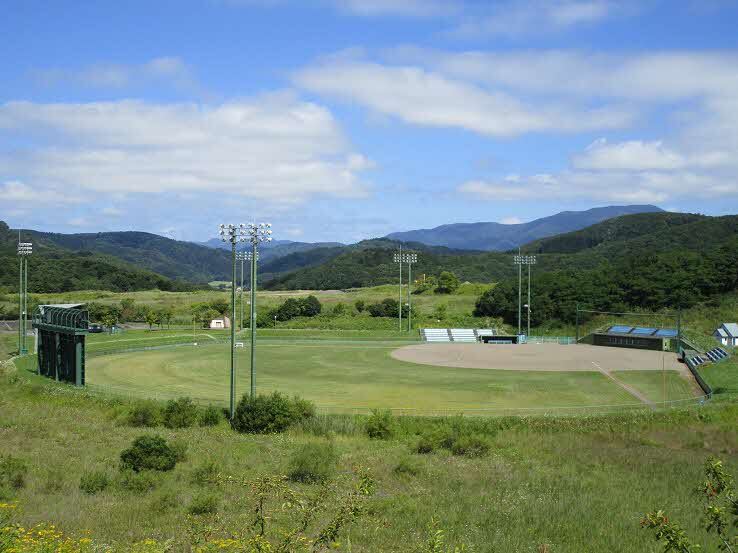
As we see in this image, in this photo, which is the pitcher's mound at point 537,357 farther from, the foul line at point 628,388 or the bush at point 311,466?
the bush at point 311,466

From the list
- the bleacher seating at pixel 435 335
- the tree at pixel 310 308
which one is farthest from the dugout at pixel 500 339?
the tree at pixel 310 308

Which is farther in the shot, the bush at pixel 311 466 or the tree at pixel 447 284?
the tree at pixel 447 284

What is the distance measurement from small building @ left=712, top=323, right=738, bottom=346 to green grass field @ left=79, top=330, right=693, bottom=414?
1909cm

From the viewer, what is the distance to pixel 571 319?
86438 millimetres

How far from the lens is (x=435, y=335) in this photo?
83.6 meters

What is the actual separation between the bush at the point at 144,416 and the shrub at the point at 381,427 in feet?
32.8

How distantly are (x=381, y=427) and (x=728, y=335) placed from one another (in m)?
51.3

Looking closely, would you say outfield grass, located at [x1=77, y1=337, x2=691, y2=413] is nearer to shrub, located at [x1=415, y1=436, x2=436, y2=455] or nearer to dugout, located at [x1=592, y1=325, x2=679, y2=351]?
shrub, located at [x1=415, y1=436, x2=436, y2=455]

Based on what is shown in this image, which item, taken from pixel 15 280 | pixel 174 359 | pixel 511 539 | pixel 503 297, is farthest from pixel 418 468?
pixel 15 280

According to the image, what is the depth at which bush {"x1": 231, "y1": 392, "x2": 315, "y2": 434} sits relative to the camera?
30.8 m

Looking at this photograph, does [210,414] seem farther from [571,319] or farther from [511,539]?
[571,319]

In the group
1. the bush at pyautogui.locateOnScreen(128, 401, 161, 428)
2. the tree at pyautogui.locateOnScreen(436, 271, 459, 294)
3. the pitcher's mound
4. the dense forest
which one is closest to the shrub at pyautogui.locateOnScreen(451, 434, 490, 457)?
the bush at pyautogui.locateOnScreen(128, 401, 161, 428)

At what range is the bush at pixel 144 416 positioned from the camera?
104 ft

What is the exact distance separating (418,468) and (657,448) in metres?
11.1
